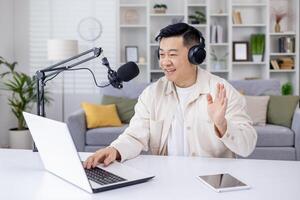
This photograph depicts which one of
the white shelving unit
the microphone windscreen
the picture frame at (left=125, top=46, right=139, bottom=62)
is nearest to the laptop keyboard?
the microphone windscreen

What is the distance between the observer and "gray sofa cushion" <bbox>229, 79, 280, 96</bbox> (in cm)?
399

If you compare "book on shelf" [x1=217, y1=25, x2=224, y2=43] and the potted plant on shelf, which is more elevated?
"book on shelf" [x1=217, y1=25, x2=224, y2=43]

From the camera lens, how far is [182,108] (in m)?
1.84

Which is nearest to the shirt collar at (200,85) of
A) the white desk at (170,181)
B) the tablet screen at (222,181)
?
the white desk at (170,181)

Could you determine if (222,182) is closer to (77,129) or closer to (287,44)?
(77,129)

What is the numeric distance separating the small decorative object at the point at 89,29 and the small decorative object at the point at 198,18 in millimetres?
1222

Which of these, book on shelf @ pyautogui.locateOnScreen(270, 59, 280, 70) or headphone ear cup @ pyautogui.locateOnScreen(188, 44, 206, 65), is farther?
book on shelf @ pyautogui.locateOnScreen(270, 59, 280, 70)

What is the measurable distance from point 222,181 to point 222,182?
1 centimetres

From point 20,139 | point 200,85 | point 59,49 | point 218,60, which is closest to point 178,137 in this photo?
point 200,85

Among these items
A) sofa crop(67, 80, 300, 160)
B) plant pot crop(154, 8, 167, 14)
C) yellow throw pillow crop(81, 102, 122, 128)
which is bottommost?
sofa crop(67, 80, 300, 160)

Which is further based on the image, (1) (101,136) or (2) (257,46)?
(2) (257,46)

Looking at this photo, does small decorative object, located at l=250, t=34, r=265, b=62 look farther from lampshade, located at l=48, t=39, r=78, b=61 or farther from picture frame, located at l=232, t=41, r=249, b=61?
lampshade, located at l=48, t=39, r=78, b=61

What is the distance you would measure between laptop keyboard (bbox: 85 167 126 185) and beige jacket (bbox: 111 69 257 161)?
0.88 ft

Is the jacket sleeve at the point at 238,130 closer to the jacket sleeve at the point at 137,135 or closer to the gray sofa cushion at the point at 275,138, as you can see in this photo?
the jacket sleeve at the point at 137,135
